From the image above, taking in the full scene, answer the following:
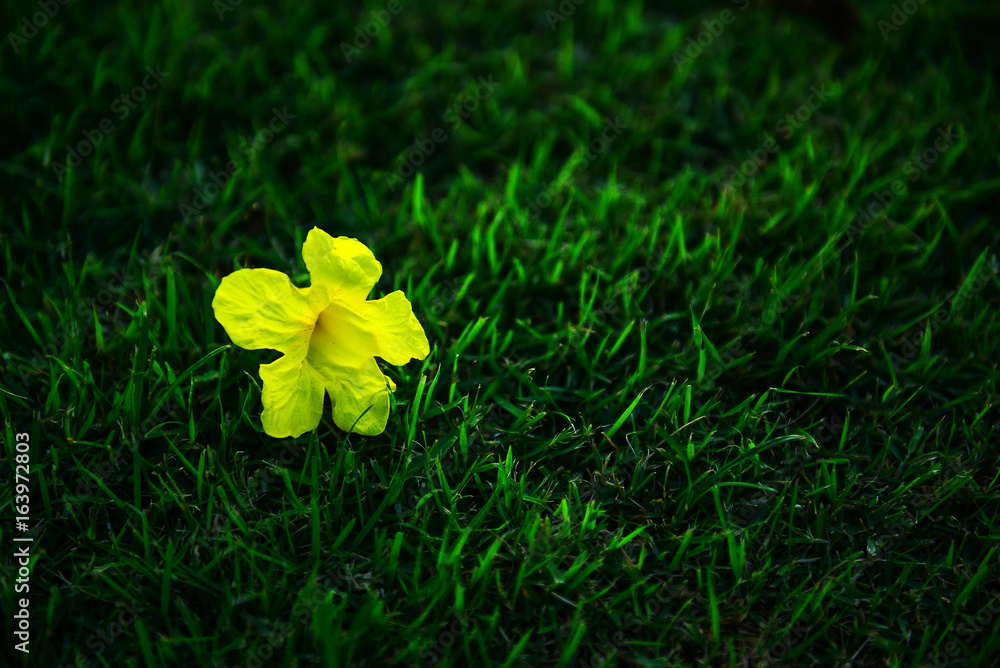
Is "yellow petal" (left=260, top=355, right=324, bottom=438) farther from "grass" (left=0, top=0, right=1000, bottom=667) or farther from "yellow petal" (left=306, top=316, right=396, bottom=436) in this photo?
"grass" (left=0, top=0, right=1000, bottom=667)

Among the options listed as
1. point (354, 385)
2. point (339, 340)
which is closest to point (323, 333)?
point (339, 340)

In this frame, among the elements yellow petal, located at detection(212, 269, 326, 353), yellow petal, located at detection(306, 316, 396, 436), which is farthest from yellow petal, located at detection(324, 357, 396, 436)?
yellow petal, located at detection(212, 269, 326, 353)

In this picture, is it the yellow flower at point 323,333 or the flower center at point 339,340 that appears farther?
the flower center at point 339,340

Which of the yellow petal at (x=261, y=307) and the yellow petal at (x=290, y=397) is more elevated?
the yellow petal at (x=261, y=307)

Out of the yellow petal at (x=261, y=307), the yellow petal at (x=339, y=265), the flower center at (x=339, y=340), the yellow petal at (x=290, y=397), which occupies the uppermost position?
the yellow petal at (x=339, y=265)

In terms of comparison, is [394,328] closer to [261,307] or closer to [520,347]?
[261,307]

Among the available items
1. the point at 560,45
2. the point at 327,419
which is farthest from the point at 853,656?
the point at 560,45

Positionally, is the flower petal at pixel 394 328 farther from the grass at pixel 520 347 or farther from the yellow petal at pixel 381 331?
the grass at pixel 520 347

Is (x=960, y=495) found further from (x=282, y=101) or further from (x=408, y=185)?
(x=282, y=101)

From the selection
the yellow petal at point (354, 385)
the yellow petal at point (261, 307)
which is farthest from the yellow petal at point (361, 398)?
the yellow petal at point (261, 307)
